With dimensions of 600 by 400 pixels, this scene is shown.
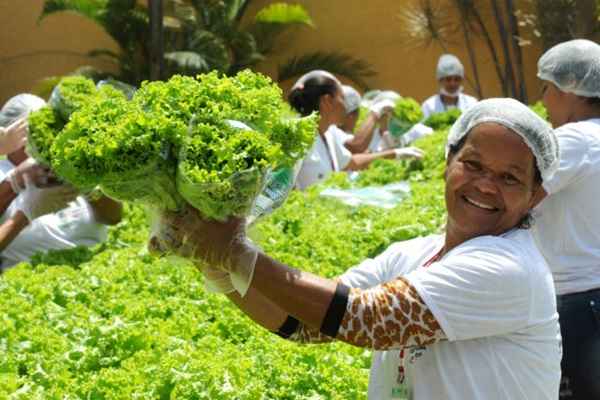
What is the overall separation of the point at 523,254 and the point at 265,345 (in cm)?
177

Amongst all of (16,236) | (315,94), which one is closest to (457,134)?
(16,236)

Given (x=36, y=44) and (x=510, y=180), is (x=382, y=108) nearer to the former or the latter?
(x=510, y=180)

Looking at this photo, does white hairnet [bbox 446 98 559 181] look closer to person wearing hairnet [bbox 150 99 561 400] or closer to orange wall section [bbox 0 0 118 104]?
person wearing hairnet [bbox 150 99 561 400]

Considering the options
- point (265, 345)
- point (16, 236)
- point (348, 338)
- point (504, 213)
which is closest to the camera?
point (348, 338)

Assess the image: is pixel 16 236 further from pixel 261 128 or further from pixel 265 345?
pixel 261 128

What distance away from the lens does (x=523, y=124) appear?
8.71 feet

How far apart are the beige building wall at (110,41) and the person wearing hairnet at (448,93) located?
809 centimetres

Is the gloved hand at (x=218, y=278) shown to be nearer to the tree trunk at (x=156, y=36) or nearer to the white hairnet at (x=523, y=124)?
the white hairnet at (x=523, y=124)

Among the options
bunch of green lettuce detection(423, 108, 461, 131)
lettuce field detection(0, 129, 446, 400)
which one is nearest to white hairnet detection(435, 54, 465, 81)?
bunch of green lettuce detection(423, 108, 461, 131)

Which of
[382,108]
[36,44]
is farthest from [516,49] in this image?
[382,108]

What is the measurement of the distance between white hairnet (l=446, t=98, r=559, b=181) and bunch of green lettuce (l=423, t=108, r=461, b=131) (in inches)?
316

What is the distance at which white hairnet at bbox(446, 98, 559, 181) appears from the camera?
266 centimetres

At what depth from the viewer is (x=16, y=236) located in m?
6.22

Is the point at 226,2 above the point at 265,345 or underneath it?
underneath
